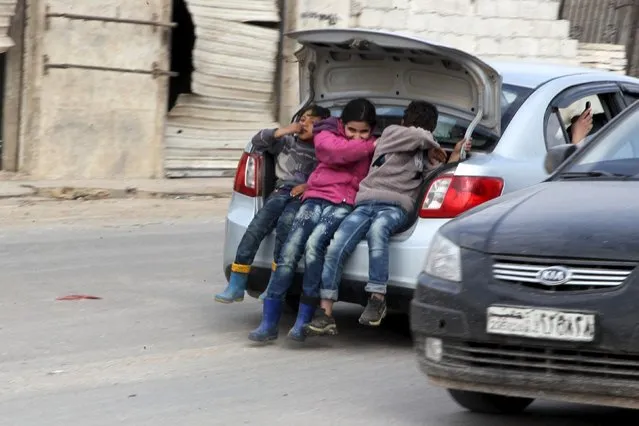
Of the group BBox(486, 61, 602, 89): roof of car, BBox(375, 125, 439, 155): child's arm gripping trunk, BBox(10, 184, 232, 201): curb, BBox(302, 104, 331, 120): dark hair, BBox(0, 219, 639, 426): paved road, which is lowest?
BBox(10, 184, 232, 201): curb

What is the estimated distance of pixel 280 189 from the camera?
871cm

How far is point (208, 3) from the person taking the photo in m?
17.8

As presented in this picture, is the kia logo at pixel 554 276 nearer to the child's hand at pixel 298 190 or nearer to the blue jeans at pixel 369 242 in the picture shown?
the blue jeans at pixel 369 242

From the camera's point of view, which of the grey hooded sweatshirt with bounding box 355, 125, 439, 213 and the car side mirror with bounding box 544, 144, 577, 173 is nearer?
the car side mirror with bounding box 544, 144, 577, 173

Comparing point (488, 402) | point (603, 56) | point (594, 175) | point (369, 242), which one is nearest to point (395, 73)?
point (369, 242)

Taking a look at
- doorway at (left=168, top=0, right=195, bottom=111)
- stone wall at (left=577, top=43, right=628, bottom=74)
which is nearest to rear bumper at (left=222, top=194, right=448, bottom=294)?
doorway at (left=168, top=0, right=195, bottom=111)

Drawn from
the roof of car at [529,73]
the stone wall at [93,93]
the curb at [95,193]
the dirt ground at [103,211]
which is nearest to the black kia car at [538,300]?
the roof of car at [529,73]

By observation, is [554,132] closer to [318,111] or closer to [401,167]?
[401,167]

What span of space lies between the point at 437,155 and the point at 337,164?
1.84 feet

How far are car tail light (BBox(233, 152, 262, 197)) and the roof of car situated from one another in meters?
1.49

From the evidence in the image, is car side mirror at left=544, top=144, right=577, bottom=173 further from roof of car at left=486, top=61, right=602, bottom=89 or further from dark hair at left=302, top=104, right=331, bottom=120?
dark hair at left=302, top=104, right=331, bottom=120

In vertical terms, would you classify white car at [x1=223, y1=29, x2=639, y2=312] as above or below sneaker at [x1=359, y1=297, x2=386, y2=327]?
above

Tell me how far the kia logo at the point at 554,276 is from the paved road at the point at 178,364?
102 centimetres

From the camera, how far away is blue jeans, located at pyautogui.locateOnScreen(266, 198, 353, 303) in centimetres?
816
